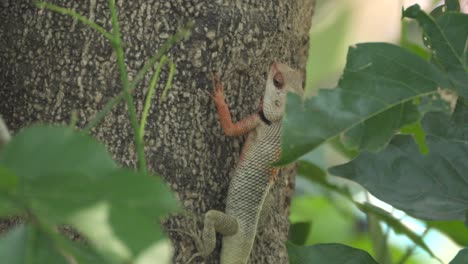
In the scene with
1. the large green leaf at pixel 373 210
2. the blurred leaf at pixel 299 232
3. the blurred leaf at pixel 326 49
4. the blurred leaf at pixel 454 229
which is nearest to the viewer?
the large green leaf at pixel 373 210

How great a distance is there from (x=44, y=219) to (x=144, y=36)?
1.25 metres

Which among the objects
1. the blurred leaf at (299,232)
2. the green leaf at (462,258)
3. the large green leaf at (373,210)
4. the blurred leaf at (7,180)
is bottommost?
the blurred leaf at (299,232)

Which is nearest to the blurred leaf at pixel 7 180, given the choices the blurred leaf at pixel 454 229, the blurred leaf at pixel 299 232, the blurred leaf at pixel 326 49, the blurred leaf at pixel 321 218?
the blurred leaf at pixel 299 232

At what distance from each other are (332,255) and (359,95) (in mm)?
510

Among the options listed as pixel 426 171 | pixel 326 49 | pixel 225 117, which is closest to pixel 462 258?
pixel 426 171

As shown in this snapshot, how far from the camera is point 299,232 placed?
3.11 m

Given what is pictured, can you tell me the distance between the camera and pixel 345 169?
2.14 metres

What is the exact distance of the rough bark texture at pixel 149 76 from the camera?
232 cm

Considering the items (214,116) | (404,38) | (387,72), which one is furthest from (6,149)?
(404,38)

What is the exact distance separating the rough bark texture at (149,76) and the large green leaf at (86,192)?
1129mm

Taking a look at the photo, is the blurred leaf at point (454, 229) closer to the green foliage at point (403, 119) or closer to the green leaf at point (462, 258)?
the green foliage at point (403, 119)

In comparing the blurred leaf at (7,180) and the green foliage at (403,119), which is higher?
the blurred leaf at (7,180)

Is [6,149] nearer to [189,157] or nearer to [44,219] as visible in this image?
[44,219]

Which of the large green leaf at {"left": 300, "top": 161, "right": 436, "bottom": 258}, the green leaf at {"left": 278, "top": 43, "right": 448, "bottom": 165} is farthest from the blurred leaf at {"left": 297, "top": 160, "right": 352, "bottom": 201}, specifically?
the green leaf at {"left": 278, "top": 43, "right": 448, "bottom": 165}
